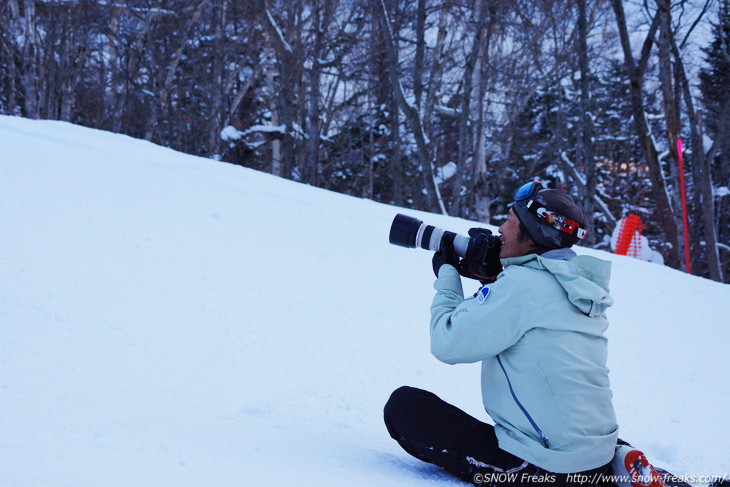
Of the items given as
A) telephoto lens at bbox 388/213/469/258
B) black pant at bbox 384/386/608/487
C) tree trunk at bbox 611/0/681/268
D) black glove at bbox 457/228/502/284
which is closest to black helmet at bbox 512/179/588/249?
black glove at bbox 457/228/502/284

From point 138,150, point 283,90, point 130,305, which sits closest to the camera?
point 130,305

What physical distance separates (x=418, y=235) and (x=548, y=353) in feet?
2.37

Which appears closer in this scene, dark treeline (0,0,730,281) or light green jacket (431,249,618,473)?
light green jacket (431,249,618,473)

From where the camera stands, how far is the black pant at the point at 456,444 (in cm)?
191

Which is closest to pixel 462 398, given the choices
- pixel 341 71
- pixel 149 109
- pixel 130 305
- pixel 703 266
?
pixel 130 305

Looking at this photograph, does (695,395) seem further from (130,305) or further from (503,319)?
(130,305)

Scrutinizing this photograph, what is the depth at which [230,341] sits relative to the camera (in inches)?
128

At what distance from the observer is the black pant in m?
1.91

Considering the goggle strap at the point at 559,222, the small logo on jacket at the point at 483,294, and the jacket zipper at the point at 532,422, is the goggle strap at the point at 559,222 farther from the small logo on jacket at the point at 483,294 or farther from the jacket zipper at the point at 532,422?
the jacket zipper at the point at 532,422

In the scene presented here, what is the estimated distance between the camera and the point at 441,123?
21266mm

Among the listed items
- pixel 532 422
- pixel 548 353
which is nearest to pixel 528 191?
pixel 548 353

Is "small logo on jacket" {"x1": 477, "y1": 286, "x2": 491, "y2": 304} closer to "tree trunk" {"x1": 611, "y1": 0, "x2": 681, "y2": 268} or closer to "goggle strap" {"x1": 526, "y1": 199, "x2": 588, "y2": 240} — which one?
"goggle strap" {"x1": 526, "y1": 199, "x2": 588, "y2": 240}

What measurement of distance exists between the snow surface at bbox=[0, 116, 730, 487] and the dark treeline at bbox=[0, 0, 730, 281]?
7592 millimetres

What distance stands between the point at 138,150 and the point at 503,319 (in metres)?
6.75
